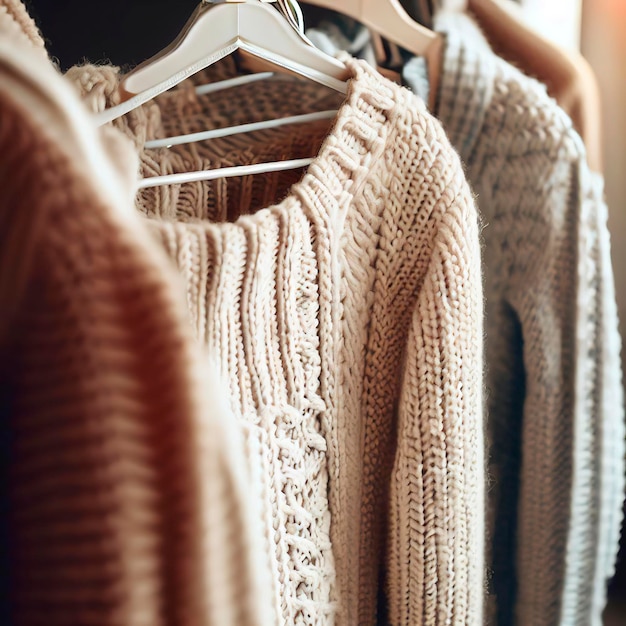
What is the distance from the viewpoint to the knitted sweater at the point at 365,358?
0.44 m

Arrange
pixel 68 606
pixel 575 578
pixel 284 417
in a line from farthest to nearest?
pixel 575 578 → pixel 284 417 → pixel 68 606

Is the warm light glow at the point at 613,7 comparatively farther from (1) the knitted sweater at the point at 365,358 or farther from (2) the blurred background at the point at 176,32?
(1) the knitted sweater at the point at 365,358

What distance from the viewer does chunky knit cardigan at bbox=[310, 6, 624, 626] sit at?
52 centimetres

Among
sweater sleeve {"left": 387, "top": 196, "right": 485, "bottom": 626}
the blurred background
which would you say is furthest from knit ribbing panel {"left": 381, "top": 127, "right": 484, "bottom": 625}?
the blurred background

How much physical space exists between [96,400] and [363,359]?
0.35 metres

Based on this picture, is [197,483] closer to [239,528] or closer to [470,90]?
[239,528]

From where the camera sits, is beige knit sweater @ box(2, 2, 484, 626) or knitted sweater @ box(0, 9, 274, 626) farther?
beige knit sweater @ box(2, 2, 484, 626)

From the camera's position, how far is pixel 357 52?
0.64 metres

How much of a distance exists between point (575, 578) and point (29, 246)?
0.60 m

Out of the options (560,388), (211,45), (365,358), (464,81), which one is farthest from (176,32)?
(560,388)

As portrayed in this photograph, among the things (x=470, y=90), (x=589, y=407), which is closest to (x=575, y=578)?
(x=589, y=407)

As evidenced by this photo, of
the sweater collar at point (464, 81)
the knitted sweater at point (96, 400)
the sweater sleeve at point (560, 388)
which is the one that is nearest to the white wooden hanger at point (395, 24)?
the sweater collar at point (464, 81)

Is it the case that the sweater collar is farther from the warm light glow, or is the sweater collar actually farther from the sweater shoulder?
the warm light glow

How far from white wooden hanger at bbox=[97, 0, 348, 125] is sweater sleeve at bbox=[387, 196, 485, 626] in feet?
0.66
